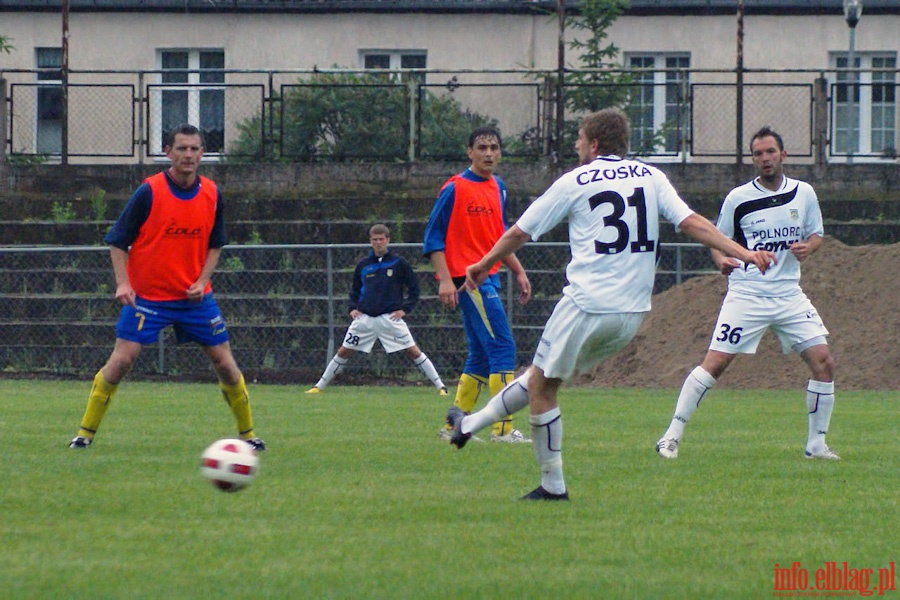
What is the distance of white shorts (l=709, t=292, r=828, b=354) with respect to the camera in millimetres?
9656

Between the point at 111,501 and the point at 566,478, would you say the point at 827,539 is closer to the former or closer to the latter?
the point at 566,478

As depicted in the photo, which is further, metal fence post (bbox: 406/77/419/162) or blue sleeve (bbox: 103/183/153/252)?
metal fence post (bbox: 406/77/419/162)

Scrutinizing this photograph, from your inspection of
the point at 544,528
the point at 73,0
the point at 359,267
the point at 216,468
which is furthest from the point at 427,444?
the point at 73,0

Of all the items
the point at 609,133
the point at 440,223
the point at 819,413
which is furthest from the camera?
the point at 440,223

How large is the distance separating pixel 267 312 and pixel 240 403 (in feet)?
36.5

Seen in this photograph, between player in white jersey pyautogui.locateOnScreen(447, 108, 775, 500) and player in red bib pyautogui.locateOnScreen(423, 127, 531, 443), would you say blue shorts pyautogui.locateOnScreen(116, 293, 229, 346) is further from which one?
player in white jersey pyautogui.locateOnScreen(447, 108, 775, 500)

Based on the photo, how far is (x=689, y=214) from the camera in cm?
716

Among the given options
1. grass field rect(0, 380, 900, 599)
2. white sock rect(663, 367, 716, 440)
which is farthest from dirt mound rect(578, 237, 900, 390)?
white sock rect(663, 367, 716, 440)

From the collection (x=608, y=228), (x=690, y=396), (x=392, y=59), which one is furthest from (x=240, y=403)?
(x=392, y=59)

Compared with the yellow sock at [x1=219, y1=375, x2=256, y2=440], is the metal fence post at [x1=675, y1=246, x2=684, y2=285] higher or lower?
higher

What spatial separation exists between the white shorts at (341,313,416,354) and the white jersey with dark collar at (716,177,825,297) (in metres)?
8.51

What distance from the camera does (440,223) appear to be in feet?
34.0

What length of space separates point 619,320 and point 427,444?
3.59 metres

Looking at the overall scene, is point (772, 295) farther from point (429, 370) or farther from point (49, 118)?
point (49, 118)
